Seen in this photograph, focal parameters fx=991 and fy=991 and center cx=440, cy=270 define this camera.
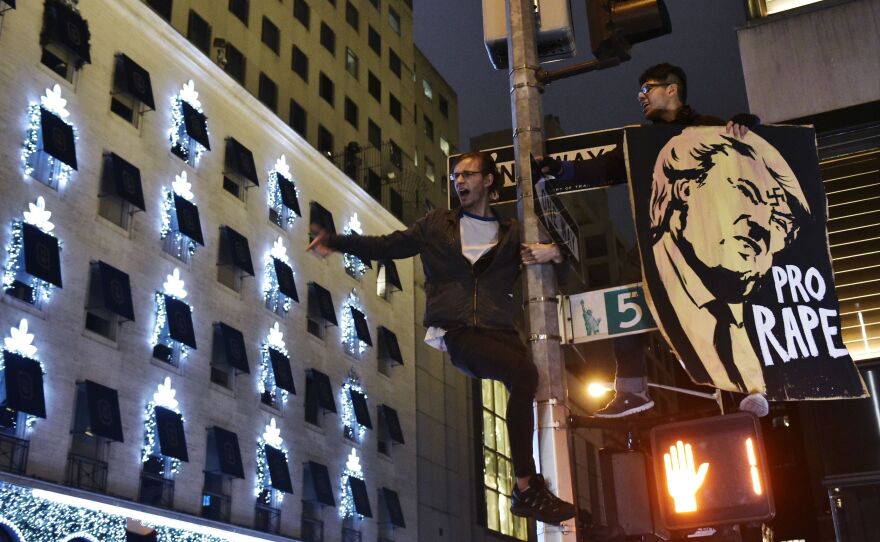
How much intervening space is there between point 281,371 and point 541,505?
104 feet

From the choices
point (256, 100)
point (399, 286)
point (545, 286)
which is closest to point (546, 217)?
point (545, 286)

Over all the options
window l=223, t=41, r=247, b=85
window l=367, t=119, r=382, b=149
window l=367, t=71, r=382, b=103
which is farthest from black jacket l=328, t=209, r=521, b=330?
window l=367, t=71, r=382, b=103

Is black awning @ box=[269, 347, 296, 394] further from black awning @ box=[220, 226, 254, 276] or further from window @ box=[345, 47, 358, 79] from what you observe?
window @ box=[345, 47, 358, 79]

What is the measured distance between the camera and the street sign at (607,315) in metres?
5.33

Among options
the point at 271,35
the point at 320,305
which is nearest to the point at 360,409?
the point at 320,305

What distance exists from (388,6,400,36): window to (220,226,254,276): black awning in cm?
2140

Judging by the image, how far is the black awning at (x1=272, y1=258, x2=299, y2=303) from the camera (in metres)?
37.0

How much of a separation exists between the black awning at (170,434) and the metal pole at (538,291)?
24731 millimetres

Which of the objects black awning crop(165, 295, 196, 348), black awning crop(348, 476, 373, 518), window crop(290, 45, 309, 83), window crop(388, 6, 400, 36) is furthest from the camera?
window crop(388, 6, 400, 36)

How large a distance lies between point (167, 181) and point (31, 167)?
5.75 meters

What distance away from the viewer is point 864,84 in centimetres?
1171

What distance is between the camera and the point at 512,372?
502 cm

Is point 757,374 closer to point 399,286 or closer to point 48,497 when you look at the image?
point 48,497

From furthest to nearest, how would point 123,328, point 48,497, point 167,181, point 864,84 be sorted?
point 167,181
point 123,328
point 48,497
point 864,84
